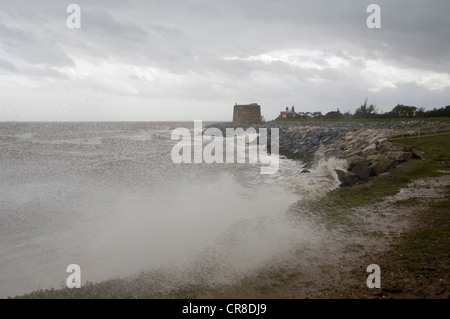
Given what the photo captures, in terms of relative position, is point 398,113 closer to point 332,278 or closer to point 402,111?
point 402,111

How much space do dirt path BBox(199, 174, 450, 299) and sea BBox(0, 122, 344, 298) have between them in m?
0.47

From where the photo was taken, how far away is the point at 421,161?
12.0m

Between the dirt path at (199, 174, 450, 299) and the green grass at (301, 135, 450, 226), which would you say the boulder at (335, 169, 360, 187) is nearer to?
the green grass at (301, 135, 450, 226)

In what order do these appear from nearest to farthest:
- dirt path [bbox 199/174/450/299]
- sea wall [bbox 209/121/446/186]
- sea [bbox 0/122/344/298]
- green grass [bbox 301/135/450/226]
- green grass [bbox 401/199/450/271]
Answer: dirt path [bbox 199/174/450/299], green grass [bbox 401/199/450/271], sea [bbox 0/122/344/298], green grass [bbox 301/135/450/226], sea wall [bbox 209/121/446/186]

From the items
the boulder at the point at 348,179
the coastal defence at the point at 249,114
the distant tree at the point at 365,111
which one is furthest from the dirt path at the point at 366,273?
the coastal defence at the point at 249,114

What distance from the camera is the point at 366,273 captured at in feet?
13.7

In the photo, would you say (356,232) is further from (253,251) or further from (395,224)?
(253,251)

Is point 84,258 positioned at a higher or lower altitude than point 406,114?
lower

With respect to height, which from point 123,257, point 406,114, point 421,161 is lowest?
point 123,257

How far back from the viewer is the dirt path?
367 cm

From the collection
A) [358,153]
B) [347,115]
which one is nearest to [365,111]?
[347,115]

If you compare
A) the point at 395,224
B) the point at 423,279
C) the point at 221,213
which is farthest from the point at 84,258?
the point at 395,224

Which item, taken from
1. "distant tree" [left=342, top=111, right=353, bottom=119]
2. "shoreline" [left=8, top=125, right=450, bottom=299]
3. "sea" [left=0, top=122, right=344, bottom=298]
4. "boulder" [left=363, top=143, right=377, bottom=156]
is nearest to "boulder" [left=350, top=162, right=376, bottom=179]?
"sea" [left=0, top=122, right=344, bottom=298]

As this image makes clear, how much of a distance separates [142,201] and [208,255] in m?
4.40
